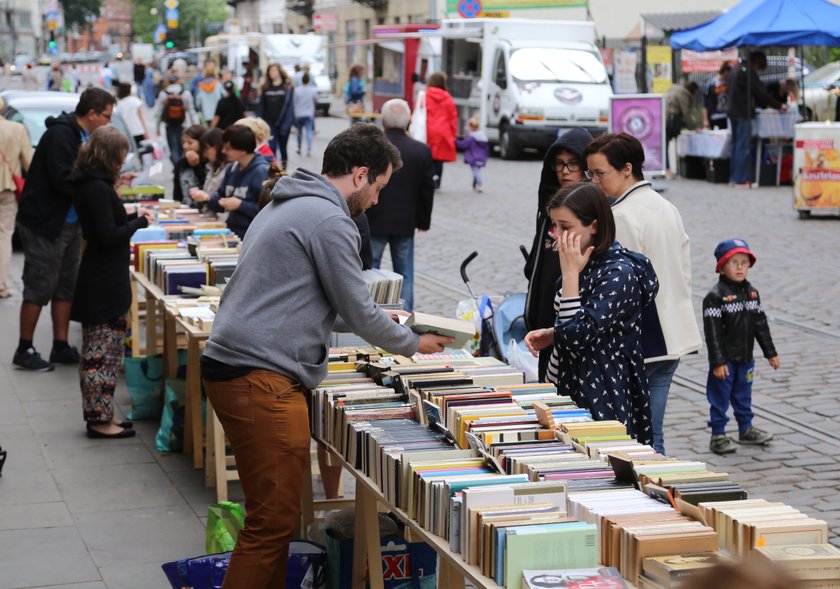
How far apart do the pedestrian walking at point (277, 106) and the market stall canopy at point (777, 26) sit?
7293 mm

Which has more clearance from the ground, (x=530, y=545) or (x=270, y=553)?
(x=530, y=545)

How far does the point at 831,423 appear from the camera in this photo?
8.16 metres

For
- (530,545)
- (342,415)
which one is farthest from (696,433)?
(530,545)

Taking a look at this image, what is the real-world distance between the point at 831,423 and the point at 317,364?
15.0 ft

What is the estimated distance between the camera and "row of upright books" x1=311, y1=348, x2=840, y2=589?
11.4 ft

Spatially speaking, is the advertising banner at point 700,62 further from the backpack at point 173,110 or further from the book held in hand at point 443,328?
the book held in hand at point 443,328

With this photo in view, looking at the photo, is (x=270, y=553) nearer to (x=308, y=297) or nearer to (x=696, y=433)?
(x=308, y=297)

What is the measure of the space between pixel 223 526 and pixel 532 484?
7.01 feet

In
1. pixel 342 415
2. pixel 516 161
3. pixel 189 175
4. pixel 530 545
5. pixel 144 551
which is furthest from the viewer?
pixel 516 161

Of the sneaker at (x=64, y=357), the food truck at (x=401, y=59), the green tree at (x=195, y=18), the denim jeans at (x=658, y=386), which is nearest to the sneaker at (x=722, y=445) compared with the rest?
the denim jeans at (x=658, y=386)

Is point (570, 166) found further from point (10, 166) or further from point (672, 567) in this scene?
point (10, 166)

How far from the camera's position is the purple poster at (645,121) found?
69.4ft

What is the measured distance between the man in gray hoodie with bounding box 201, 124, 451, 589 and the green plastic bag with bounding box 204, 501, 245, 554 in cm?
87

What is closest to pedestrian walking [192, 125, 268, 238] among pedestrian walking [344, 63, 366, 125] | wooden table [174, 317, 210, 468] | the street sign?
wooden table [174, 317, 210, 468]
